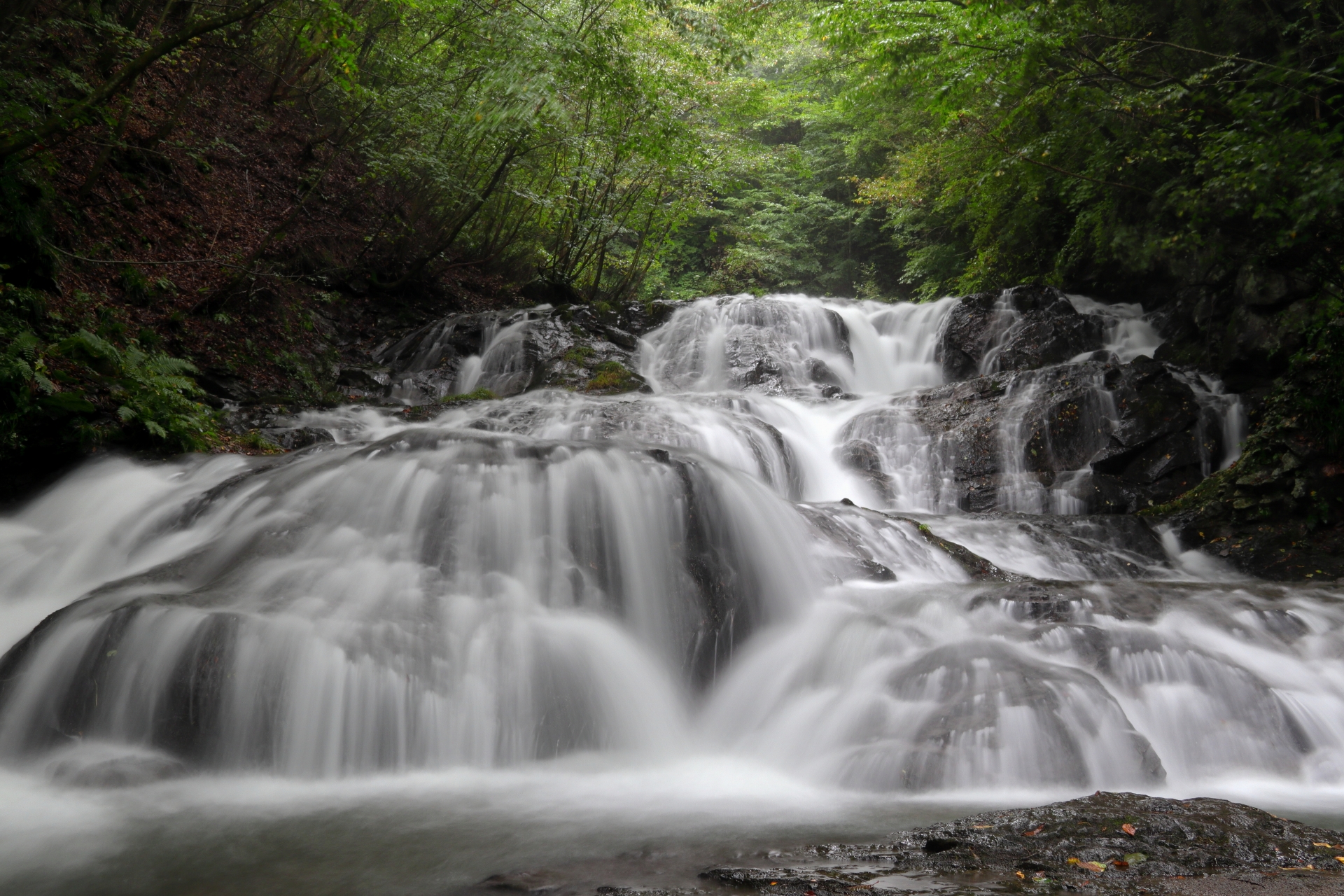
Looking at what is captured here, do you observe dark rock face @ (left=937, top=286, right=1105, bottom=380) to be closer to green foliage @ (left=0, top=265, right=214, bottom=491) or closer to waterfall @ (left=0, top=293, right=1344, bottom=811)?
waterfall @ (left=0, top=293, right=1344, bottom=811)

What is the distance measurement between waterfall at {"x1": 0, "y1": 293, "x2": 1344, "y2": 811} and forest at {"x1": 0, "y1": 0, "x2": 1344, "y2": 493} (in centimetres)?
217

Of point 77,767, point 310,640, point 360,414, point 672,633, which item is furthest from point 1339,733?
point 360,414

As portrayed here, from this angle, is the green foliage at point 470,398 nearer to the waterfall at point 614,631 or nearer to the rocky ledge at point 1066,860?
the waterfall at point 614,631

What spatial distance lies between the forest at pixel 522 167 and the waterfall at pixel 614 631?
2173 mm

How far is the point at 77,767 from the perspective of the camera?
3.09m

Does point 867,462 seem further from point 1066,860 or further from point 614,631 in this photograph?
point 1066,860

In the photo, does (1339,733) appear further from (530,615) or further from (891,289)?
(891,289)

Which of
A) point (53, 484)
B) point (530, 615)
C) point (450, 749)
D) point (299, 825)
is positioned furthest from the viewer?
point (53, 484)

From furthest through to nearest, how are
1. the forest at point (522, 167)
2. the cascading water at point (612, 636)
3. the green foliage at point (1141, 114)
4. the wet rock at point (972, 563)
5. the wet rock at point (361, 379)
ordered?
the wet rock at point (361, 379)
the green foliage at point (1141, 114)
the forest at point (522, 167)
the wet rock at point (972, 563)
the cascading water at point (612, 636)

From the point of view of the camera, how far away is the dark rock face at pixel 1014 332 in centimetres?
1128

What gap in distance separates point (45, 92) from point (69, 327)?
2.10 m

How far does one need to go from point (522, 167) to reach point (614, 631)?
11.4 m

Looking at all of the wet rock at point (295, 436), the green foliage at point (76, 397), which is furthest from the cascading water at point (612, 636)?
the wet rock at point (295, 436)

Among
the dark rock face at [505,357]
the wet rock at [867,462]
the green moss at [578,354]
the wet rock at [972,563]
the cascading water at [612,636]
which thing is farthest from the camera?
the green moss at [578,354]
